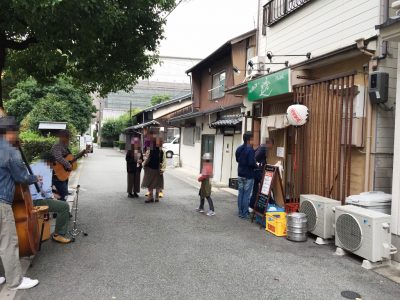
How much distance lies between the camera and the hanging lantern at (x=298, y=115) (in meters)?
7.55

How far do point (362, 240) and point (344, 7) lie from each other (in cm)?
471

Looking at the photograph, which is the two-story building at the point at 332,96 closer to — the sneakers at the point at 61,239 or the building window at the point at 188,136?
the sneakers at the point at 61,239

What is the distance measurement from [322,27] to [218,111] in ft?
25.9

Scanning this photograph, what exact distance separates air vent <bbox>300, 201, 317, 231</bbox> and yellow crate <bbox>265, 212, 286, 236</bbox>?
1.63 feet

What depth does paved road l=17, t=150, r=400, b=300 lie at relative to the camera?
4.42 meters

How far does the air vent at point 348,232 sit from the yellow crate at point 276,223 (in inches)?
49.9

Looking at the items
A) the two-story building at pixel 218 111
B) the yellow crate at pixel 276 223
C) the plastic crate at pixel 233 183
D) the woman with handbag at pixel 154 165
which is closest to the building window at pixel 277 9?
the two-story building at pixel 218 111

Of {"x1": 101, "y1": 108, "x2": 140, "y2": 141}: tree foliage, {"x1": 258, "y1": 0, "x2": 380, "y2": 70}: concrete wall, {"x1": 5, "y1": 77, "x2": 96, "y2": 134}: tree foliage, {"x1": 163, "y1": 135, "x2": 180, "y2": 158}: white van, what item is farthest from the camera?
{"x1": 101, "y1": 108, "x2": 140, "y2": 141}: tree foliage

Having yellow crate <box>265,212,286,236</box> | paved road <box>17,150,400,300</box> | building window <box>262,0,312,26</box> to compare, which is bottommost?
paved road <box>17,150,400,300</box>

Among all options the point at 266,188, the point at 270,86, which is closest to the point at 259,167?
the point at 266,188

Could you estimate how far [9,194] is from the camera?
166 inches

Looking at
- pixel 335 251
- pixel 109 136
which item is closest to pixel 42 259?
pixel 335 251

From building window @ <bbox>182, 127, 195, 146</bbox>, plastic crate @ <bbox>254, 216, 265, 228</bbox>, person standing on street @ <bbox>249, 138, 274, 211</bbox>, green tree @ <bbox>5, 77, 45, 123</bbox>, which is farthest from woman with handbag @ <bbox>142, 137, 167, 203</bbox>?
green tree @ <bbox>5, 77, 45, 123</bbox>

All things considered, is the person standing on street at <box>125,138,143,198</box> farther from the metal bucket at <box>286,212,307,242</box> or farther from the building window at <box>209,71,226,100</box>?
the building window at <box>209,71,226,100</box>
